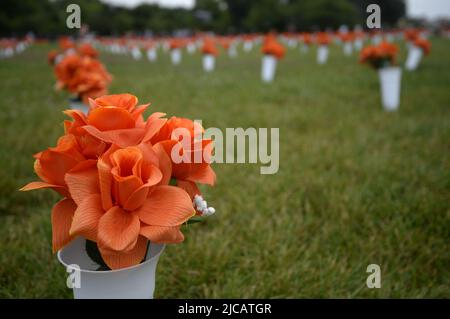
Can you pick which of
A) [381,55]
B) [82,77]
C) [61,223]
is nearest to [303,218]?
[61,223]

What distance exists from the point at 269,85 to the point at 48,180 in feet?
18.1

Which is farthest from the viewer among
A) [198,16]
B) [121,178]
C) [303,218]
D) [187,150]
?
[198,16]

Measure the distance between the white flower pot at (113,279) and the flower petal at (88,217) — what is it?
11cm

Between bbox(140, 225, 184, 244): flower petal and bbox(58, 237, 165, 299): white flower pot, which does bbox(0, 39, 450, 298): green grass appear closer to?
bbox(58, 237, 165, 299): white flower pot

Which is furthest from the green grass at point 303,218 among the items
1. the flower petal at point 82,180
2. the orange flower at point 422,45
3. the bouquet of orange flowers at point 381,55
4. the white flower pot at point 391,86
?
the orange flower at point 422,45

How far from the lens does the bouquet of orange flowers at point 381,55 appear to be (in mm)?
4359

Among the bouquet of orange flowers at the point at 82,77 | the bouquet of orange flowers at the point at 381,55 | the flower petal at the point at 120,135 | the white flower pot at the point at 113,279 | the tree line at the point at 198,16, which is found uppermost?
the tree line at the point at 198,16

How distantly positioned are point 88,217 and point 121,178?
0.35 ft

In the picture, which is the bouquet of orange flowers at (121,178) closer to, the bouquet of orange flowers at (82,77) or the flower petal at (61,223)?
the flower petal at (61,223)

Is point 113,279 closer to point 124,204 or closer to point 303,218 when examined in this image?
point 124,204

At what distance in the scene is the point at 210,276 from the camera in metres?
1.37

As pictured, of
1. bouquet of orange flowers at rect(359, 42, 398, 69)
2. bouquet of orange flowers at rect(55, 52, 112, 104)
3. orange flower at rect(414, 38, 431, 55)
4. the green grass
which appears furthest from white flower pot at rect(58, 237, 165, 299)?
orange flower at rect(414, 38, 431, 55)

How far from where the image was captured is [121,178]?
56cm

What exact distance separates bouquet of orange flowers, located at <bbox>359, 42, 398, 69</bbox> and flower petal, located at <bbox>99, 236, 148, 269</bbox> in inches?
181
